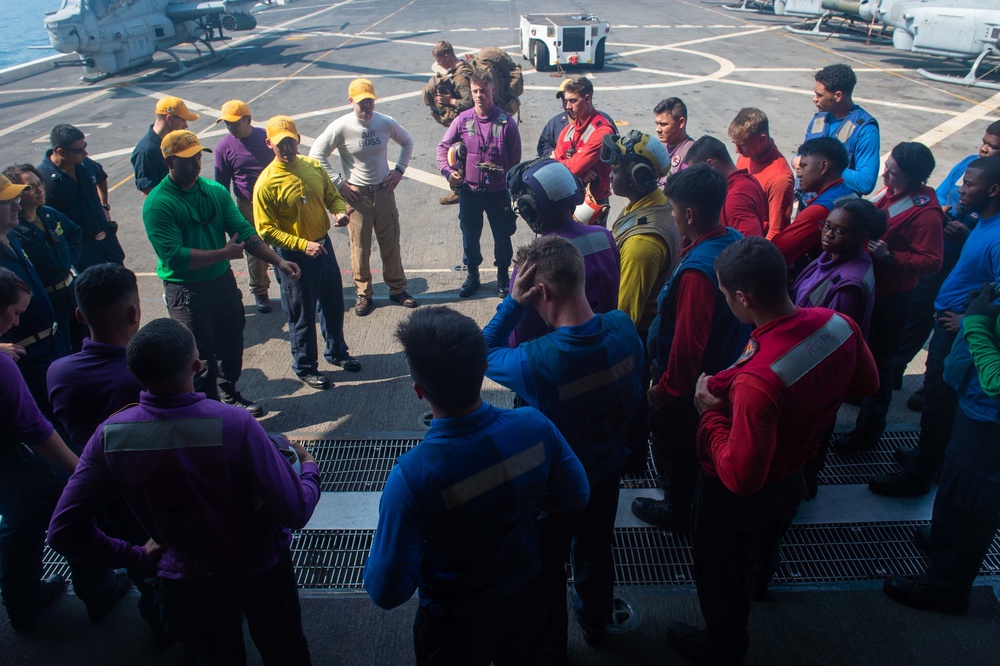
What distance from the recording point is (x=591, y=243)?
3414 mm

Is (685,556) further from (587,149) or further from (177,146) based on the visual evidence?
(177,146)

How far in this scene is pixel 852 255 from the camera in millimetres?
3484

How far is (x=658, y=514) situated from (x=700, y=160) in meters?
2.36

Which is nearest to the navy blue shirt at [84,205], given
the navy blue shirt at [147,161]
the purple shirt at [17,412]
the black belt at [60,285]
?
the navy blue shirt at [147,161]

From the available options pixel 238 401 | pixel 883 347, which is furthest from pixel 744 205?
pixel 238 401

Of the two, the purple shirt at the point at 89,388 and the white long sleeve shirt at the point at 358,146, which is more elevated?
the white long sleeve shirt at the point at 358,146

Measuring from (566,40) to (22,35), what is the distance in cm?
5932

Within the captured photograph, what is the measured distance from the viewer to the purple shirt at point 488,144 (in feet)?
20.7

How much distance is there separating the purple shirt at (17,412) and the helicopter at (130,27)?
19.1m

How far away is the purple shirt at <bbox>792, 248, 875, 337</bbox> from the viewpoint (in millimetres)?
3389

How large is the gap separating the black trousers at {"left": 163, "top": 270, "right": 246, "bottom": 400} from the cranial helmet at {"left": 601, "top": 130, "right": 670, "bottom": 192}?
2.88m

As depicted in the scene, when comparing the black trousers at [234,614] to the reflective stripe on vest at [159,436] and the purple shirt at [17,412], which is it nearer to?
the reflective stripe on vest at [159,436]

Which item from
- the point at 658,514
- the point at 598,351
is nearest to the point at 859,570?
the point at 658,514

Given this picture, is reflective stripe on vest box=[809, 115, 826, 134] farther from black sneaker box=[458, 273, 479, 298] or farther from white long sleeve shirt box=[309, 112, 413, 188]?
white long sleeve shirt box=[309, 112, 413, 188]
